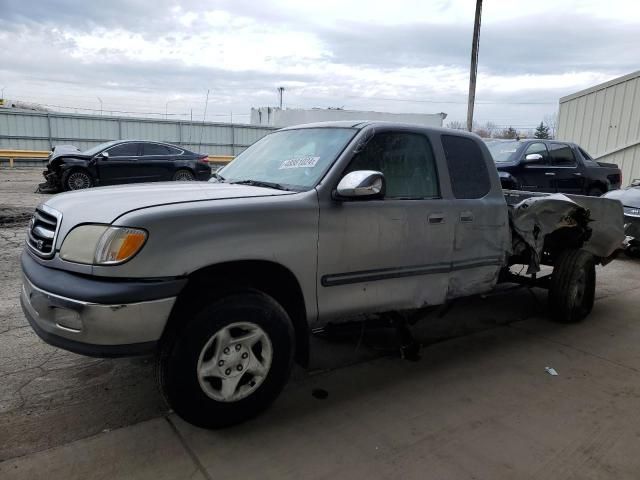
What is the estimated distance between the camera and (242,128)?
29609 millimetres

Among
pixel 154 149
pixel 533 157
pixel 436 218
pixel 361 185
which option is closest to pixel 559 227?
pixel 436 218

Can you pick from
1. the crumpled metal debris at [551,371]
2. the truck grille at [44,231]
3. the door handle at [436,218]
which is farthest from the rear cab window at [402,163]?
the truck grille at [44,231]

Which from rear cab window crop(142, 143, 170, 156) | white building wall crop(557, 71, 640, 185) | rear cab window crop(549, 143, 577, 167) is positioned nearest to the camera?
rear cab window crop(549, 143, 577, 167)

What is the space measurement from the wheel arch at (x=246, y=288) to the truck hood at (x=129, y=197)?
1.36 feet

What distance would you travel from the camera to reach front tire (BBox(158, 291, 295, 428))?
2641 millimetres

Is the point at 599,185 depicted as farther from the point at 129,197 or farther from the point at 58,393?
the point at 58,393

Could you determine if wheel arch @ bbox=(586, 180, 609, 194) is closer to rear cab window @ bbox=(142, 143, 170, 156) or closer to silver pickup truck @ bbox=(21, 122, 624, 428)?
silver pickup truck @ bbox=(21, 122, 624, 428)

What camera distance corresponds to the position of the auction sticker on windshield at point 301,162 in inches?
133

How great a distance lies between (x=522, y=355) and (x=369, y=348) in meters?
1.30

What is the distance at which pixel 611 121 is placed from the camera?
16.6 metres

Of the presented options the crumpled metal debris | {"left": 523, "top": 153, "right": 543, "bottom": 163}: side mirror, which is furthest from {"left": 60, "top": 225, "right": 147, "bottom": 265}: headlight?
{"left": 523, "top": 153, "right": 543, "bottom": 163}: side mirror

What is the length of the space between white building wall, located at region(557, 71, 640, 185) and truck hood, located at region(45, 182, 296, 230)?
Result: 16599mm

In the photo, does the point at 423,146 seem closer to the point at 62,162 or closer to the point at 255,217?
the point at 255,217

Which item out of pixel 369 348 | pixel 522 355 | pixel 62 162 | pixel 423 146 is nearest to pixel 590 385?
pixel 522 355
